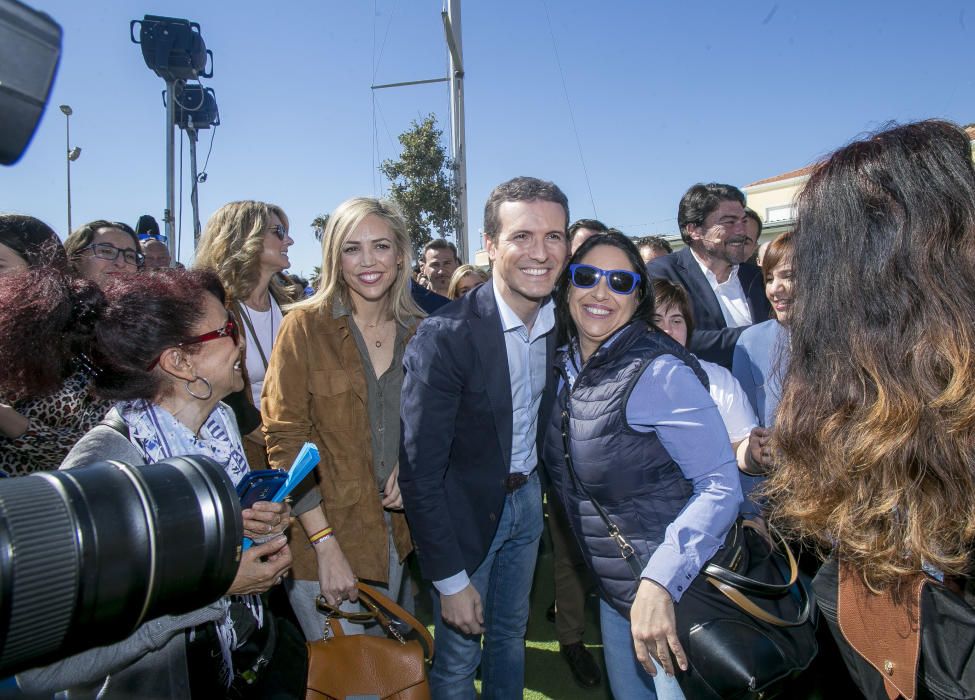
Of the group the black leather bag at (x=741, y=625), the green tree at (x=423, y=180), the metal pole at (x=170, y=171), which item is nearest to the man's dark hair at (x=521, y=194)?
the black leather bag at (x=741, y=625)

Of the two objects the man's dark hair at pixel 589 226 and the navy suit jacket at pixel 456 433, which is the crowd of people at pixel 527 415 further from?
the man's dark hair at pixel 589 226

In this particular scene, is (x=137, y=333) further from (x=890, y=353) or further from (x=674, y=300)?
(x=674, y=300)

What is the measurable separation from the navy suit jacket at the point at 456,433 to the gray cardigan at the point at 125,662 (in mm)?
691

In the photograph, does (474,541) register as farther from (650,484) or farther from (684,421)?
(684,421)

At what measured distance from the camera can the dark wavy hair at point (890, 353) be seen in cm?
99

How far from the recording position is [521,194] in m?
2.22

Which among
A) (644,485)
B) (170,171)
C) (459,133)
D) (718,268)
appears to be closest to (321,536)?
(644,485)

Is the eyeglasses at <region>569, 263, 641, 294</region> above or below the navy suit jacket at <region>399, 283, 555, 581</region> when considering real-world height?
above

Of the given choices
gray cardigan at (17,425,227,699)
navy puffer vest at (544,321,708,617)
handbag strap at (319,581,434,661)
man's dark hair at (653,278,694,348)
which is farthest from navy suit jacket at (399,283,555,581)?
man's dark hair at (653,278,694,348)

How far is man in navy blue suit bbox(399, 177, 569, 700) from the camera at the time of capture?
78.5 inches

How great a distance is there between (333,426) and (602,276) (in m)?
1.11

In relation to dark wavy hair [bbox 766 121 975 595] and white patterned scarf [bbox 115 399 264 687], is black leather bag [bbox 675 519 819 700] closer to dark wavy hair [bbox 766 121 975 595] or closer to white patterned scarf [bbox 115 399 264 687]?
dark wavy hair [bbox 766 121 975 595]

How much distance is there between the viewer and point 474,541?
212cm

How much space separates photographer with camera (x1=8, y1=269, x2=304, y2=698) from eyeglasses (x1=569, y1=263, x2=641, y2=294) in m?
1.11
